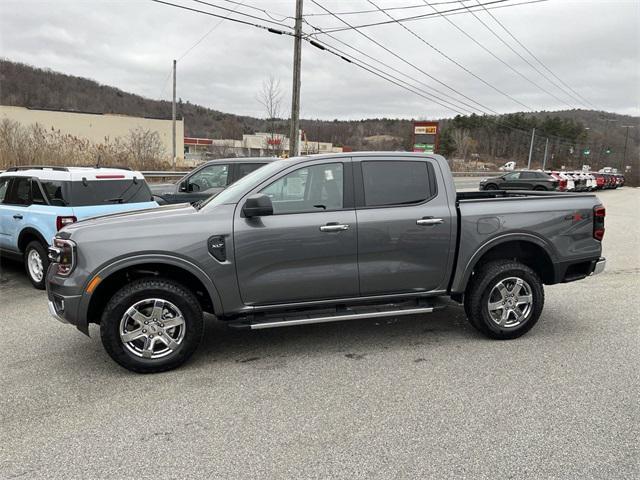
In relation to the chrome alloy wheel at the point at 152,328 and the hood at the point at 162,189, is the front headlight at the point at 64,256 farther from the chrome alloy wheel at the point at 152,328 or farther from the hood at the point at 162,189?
the hood at the point at 162,189

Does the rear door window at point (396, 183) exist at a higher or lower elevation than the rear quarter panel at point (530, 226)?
higher

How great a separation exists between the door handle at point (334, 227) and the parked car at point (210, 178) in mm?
5665

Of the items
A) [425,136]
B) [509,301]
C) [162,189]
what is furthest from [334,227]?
[425,136]

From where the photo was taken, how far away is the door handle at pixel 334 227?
4434 mm

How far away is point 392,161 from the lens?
4875 millimetres

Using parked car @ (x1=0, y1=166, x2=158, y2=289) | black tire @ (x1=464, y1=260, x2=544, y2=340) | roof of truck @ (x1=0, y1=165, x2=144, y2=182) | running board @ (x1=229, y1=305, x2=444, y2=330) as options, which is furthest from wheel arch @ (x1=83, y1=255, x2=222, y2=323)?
roof of truck @ (x1=0, y1=165, x2=144, y2=182)

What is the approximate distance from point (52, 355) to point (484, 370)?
4.00 metres

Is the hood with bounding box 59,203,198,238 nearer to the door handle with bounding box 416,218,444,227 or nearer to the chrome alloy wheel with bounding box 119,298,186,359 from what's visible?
the chrome alloy wheel with bounding box 119,298,186,359

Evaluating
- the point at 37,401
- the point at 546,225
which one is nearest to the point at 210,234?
the point at 37,401

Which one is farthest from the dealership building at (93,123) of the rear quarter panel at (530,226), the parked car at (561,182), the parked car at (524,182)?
the rear quarter panel at (530,226)

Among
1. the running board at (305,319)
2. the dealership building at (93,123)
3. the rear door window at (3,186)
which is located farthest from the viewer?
the dealership building at (93,123)

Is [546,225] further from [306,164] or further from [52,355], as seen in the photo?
[52,355]

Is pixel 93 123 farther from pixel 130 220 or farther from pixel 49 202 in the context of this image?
pixel 130 220

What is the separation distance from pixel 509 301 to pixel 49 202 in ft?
20.2
